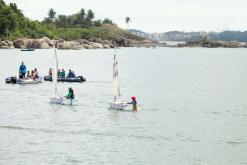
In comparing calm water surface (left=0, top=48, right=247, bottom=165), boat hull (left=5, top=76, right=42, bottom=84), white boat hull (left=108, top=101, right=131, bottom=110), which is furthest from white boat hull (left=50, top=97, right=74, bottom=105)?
boat hull (left=5, top=76, right=42, bottom=84)

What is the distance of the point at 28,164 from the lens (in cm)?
4162

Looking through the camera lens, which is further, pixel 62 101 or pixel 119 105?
pixel 62 101

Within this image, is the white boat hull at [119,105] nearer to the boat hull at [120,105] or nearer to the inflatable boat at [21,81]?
the boat hull at [120,105]

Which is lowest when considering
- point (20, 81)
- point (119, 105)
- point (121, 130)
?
point (121, 130)

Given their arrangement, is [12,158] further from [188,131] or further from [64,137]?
[188,131]

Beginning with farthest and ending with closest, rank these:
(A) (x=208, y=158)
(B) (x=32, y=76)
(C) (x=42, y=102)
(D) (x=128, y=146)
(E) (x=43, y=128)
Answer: (B) (x=32, y=76) → (C) (x=42, y=102) → (E) (x=43, y=128) → (D) (x=128, y=146) → (A) (x=208, y=158)

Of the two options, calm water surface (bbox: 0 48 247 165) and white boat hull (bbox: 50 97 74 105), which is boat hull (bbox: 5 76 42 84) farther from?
white boat hull (bbox: 50 97 74 105)

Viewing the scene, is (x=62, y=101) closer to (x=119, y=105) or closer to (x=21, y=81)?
(x=119, y=105)

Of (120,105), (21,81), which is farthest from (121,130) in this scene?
(21,81)

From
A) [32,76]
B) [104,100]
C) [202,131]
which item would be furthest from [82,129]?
[32,76]

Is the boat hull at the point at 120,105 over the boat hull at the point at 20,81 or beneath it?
beneath

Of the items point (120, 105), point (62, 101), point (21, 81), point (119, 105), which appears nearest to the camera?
point (120, 105)

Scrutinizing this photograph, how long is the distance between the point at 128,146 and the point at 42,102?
87.3 ft

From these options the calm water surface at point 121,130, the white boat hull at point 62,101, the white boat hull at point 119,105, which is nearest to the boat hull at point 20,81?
the calm water surface at point 121,130
